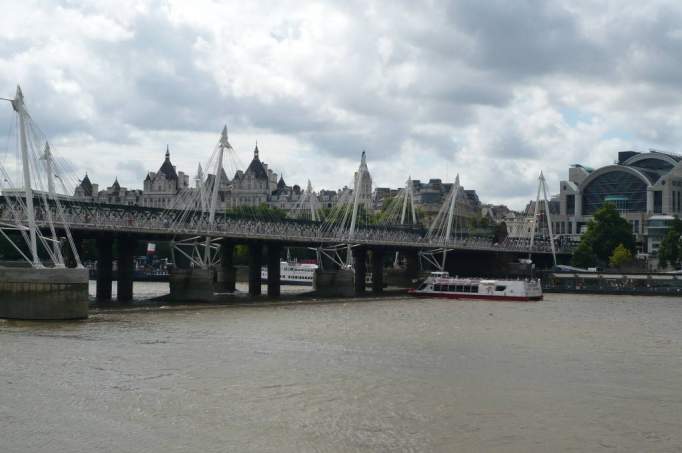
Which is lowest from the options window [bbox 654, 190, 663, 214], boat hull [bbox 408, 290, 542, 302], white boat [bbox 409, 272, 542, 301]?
boat hull [bbox 408, 290, 542, 302]

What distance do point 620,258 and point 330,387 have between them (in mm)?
99336

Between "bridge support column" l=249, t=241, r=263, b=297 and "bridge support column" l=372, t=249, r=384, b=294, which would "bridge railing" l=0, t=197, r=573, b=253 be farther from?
"bridge support column" l=372, t=249, r=384, b=294

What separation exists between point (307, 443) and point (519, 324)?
36.6 metres

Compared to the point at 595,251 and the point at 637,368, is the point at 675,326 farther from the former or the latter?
the point at 595,251

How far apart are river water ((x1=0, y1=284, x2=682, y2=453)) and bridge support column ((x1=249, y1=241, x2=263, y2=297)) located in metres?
28.6

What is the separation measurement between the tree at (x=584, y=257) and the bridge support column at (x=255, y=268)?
57.9 metres

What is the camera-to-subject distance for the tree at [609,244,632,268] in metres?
125

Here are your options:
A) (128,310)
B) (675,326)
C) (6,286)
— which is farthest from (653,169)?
(6,286)

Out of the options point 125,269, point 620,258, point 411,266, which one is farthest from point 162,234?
point 620,258

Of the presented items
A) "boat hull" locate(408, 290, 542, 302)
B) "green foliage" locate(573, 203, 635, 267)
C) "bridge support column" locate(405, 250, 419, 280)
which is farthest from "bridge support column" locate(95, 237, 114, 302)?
"green foliage" locate(573, 203, 635, 267)

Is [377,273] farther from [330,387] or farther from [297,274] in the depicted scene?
[330,387]

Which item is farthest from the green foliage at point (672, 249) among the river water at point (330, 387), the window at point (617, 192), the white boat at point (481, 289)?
the river water at point (330, 387)

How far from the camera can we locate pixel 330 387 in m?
32.4

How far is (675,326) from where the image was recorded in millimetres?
58906
